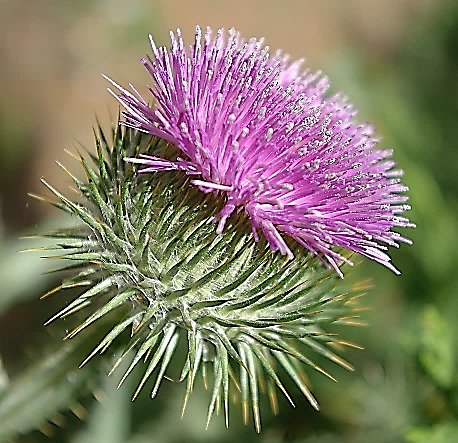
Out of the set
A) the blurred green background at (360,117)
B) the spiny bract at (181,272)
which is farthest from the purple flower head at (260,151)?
the blurred green background at (360,117)

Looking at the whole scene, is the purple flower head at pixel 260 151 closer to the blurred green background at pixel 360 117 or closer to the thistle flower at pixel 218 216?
the thistle flower at pixel 218 216

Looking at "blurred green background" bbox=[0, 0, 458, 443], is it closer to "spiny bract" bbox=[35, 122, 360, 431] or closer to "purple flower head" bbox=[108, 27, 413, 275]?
"spiny bract" bbox=[35, 122, 360, 431]

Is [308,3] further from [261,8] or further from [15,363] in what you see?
[15,363]

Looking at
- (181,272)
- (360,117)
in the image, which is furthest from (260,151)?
(360,117)

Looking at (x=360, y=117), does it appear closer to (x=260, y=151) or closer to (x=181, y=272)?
(x=260, y=151)

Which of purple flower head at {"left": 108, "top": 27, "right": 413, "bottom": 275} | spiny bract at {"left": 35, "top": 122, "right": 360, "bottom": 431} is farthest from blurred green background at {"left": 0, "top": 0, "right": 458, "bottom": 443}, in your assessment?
purple flower head at {"left": 108, "top": 27, "right": 413, "bottom": 275}

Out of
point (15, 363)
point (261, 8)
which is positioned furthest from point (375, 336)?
point (261, 8)
